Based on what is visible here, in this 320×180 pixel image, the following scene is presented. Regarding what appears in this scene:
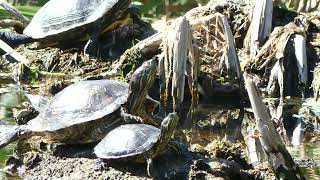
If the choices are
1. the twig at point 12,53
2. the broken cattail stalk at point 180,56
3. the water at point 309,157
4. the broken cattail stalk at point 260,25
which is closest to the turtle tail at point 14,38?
the twig at point 12,53

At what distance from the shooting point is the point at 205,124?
27.1ft

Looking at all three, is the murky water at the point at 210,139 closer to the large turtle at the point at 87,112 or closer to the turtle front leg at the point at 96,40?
the large turtle at the point at 87,112

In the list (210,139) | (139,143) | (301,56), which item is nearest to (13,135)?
(139,143)

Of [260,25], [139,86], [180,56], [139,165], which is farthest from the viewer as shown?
[260,25]

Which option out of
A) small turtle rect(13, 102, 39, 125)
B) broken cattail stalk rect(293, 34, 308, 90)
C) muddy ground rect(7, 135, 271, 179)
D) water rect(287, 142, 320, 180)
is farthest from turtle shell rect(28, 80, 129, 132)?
broken cattail stalk rect(293, 34, 308, 90)

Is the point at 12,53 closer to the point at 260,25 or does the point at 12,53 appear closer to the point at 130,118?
the point at 260,25

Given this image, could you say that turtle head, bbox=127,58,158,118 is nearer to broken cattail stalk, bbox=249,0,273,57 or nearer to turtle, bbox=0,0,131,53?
broken cattail stalk, bbox=249,0,273,57

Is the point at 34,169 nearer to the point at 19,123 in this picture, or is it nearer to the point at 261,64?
the point at 19,123

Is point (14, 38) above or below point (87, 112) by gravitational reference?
below

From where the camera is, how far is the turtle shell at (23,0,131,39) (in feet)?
37.8

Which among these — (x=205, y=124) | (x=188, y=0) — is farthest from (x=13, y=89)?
(x=188, y=0)

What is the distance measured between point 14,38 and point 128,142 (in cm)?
740

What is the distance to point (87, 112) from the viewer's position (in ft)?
20.1

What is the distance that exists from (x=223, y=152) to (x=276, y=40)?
4730mm
